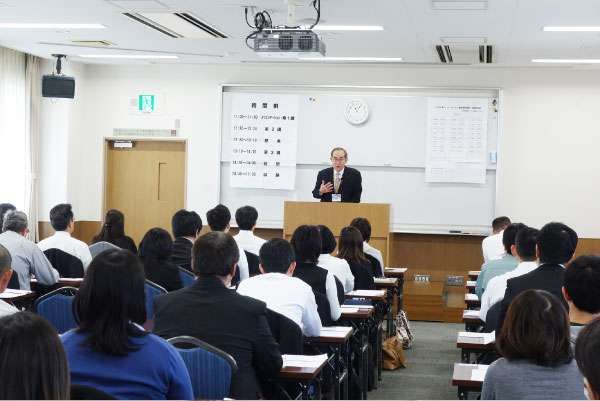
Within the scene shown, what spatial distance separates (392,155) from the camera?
10.0 m

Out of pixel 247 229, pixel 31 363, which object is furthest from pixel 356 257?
pixel 31 363

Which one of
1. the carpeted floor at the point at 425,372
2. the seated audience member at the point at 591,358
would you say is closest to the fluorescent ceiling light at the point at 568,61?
the carpeted floor at the point at 425,372

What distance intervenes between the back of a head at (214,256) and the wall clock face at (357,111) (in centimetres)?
679

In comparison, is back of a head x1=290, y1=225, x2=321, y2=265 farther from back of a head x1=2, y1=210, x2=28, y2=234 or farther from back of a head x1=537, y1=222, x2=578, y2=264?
back of a head x1=2, y1=210, x2=28, y2=234

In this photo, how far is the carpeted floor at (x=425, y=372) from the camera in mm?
5922

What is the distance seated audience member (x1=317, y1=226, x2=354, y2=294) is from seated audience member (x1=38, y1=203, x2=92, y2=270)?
1.97 metres

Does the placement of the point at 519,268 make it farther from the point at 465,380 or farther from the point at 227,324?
the point at 227,324

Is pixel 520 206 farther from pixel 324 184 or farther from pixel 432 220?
pixel 324 184

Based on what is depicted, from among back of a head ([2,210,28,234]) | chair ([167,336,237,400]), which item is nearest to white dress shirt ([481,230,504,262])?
back of a head ([2,210,28,234])

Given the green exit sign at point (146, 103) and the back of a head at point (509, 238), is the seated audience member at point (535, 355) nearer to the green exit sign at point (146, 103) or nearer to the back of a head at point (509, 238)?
the back of a head at point (509, 238)

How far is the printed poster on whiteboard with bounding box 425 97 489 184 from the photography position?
9820 millimetres

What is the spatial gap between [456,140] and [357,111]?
1.30 metres

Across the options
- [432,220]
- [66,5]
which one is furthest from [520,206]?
[66,5]

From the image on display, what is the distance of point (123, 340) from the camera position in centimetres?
233
